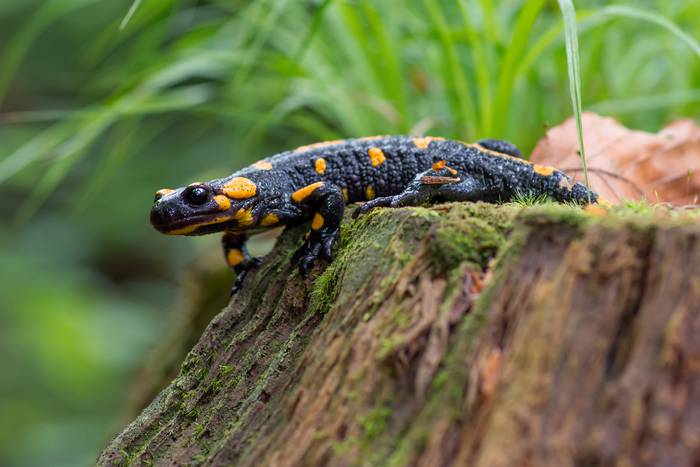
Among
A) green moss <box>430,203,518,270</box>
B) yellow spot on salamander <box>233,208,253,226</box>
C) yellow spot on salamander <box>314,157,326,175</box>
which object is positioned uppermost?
yellow spot on salamander <box>314,157,326,175</box>

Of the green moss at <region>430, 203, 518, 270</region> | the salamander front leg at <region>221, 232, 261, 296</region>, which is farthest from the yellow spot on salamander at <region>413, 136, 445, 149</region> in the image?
the green moss at <region>430, 203, 518, 270</region>

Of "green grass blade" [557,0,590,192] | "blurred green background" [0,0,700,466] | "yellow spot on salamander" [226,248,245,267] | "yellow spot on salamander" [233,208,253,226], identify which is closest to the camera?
"green grass blade" [557,0,590,192]

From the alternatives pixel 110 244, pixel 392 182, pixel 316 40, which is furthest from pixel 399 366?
pixel 110 244

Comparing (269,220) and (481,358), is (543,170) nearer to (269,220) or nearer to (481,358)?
(269,220)

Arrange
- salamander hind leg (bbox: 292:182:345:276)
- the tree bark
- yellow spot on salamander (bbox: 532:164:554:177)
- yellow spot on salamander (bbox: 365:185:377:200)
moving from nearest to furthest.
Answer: the tree bark, salamander hind leg (bbox: 292:182:345:276), yellow spot on salamander (bbox: 532:164:554:177), yellow spot on salamander (bbox: 365:185:377:200)

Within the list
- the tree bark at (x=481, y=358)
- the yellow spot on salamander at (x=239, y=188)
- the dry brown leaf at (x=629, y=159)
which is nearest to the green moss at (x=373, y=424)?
the tree bark at (x=481, y=358)

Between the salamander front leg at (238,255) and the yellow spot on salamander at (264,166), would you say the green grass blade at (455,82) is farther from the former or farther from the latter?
the salamander front leg at (238,255)

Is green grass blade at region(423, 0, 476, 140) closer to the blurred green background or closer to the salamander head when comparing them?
the blurred green background
